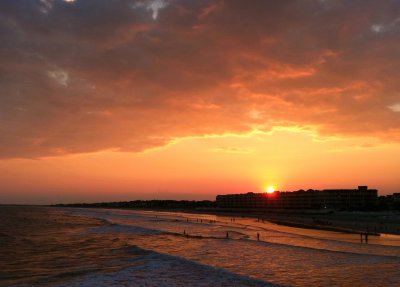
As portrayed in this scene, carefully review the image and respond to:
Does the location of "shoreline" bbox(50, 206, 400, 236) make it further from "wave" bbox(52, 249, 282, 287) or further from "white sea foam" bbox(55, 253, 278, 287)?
"white sea foam" bbox(55, 253, 278, 287)

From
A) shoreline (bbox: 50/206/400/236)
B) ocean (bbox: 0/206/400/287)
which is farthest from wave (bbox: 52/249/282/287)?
shoreline (bbox: 50/206/400/236)

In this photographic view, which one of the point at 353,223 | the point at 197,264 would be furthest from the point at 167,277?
the point at 353,223

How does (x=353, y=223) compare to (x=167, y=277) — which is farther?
(x=353, y=223)

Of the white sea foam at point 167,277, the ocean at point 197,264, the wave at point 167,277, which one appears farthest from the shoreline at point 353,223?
the white sea foam at point 167,277

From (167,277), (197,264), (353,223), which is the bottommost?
(167,277)

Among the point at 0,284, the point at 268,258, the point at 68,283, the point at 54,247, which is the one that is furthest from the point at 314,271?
the point at 54,247

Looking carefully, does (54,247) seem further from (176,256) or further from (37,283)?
(37,283)

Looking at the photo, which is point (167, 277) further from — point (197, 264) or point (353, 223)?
point (353, 223)

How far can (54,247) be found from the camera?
127 ft

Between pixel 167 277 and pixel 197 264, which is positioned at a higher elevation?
pixel 197 264

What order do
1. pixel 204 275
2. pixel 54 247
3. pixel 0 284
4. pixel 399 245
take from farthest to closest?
pixel 399 245, pixel 54 247, pixel 204 275, pixel 0 284

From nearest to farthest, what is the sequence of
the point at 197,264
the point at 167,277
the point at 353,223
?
the point at 167,277
the point at 197,264
the point at 353,223

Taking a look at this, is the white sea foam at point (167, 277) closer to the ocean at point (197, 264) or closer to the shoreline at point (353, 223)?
the ocean at point (197, 264)

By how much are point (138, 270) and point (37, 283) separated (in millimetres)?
6862
